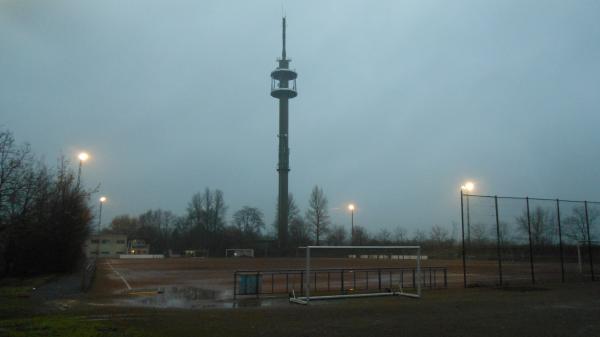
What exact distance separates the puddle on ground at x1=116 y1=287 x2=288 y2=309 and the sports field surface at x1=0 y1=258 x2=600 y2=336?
3 cm

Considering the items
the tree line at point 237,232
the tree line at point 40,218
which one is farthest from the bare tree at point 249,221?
the tree line at point 40,218

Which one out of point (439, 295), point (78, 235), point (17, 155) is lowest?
point (439, 295)

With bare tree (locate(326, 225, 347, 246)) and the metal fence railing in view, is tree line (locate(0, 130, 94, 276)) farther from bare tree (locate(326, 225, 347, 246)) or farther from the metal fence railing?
bare tree (locate(326, 225, 347, 246))

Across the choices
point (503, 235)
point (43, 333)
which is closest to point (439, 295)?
point (503, 235)

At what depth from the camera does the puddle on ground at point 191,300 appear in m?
14.5

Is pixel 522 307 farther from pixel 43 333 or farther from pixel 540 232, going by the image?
pixel 43 333

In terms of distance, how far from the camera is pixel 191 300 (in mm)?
16062

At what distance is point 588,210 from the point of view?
2412cm

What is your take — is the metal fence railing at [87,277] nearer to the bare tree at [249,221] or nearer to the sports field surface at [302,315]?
the sports field surface at [302,315]

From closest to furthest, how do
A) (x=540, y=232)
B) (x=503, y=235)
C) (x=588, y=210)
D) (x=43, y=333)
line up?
1. (x=43, y=333)
2. (x=503, y=235)
3. (x=540, y=232)
4. (x=588, y=210)

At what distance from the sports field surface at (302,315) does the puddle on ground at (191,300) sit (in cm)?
3

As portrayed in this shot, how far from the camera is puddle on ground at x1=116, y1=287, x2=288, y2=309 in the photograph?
14492mm

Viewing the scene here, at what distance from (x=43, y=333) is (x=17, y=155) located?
15061 millimetres

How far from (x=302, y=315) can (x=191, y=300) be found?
5611 millimetres
